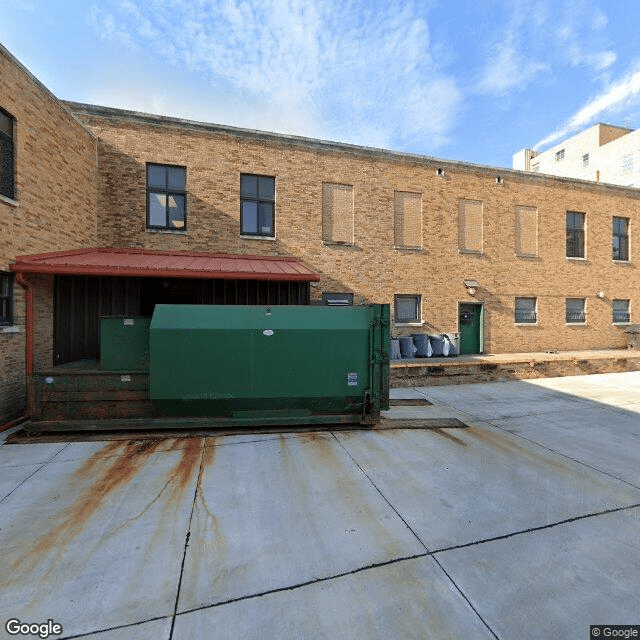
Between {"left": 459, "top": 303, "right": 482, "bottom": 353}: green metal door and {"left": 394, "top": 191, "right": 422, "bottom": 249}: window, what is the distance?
363 centimetres

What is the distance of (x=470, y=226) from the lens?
47.5 ft

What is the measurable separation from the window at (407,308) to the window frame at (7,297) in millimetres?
11774

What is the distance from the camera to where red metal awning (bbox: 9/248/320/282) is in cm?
747

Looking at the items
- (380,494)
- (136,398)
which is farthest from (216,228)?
(380,494)

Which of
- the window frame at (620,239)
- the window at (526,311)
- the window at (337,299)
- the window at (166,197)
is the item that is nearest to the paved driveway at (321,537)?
the window at (337,299)

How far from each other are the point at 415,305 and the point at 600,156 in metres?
43.0

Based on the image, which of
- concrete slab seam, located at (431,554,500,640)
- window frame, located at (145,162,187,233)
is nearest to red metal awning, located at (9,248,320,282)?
window frame, located at (145,162,187,233)

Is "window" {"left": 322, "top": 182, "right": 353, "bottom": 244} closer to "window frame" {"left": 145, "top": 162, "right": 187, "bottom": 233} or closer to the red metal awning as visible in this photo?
the red metal awning

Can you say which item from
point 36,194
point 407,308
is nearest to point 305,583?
point 36,194

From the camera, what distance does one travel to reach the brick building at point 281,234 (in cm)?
790

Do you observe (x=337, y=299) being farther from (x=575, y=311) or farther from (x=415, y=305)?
(x=575, y=311)

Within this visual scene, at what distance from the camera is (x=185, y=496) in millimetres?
4117

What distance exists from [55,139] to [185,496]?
10023 millimetres

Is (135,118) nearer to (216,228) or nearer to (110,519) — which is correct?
(216,228)
